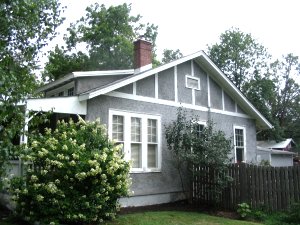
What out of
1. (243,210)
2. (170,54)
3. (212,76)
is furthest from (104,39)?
(243,210)

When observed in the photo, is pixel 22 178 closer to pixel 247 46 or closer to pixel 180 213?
pixel 180 213

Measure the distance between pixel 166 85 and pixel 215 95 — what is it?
11.0 feet

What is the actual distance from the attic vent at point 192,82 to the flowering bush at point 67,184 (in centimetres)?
697

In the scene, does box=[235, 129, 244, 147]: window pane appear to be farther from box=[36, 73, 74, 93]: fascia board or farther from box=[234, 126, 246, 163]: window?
box=[36, 73, 74, 93]: fascia board

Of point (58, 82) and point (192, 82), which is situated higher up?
point (192, 82)

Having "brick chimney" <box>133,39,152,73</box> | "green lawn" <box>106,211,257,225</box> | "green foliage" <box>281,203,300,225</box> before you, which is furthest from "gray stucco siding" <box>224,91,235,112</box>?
"green foliage" <box>281,203,300,225</box>

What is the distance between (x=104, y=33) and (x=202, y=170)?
26.3m

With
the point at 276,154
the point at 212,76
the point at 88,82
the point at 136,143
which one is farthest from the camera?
the point at 276,154

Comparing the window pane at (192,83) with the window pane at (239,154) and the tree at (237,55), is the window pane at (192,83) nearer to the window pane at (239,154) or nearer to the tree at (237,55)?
the window pane at (239,154)

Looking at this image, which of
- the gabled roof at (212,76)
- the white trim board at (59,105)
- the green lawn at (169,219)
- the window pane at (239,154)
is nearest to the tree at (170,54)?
the gabled roof at (212,76)

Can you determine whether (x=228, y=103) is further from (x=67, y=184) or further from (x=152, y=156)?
(x=67, y=184)

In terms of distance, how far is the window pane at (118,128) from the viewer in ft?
41.5

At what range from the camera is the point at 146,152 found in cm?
1352

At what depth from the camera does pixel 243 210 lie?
1177cm
